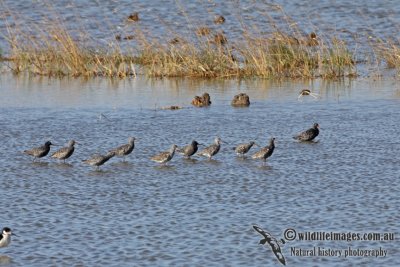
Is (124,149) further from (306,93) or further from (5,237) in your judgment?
(306,93)

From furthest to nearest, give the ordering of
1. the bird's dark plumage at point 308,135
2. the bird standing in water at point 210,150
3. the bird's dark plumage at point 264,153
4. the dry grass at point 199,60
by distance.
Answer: the dry grass at point 199,60 < the bird's dark plumage at point 308,135 < the bird standing in water at point 210,150 < the bird's dark plumage at point 264,153

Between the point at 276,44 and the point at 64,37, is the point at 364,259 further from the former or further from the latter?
the point at 64,37

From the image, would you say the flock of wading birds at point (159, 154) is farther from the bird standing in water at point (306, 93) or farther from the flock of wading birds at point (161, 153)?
the bird standing in water at point (306, 93)

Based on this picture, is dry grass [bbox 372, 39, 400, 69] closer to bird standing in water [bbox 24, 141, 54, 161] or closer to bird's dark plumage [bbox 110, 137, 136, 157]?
bird's dark plumage [bbox 110, 137, 136, 157]

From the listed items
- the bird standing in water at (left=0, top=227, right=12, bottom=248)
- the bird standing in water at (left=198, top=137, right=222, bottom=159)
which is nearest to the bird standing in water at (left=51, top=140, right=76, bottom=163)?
the bird standing in water at (left=198, top=137, right=222, bottom=159)

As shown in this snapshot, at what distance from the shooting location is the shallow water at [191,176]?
1184 centimetres

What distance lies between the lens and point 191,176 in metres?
15.5

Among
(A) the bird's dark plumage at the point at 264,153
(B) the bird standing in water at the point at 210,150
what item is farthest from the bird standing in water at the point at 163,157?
(A) the bird's dark plumage at the point at 264,153

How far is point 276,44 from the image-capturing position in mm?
24422

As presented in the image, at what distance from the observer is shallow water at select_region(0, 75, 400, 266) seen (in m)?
11.8

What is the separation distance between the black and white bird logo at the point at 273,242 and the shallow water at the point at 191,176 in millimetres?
72

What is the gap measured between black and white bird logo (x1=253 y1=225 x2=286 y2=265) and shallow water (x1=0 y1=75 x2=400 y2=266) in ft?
0.24

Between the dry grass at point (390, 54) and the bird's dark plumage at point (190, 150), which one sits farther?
the dry grass at point (390, 54)

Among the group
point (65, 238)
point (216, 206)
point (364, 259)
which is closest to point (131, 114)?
point (216, 206)
